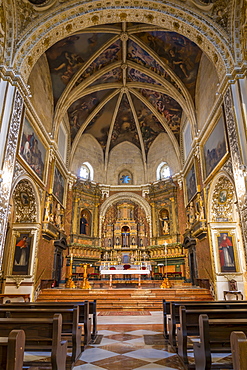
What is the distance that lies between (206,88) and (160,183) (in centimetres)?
1045

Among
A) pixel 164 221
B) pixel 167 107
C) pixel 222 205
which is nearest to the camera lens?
Result: pixel 222 205

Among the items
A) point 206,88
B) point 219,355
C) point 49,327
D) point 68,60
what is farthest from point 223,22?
point 49,327

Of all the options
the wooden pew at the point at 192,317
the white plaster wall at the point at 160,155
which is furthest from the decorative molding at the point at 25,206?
the white plaster wall at the point at 160,155

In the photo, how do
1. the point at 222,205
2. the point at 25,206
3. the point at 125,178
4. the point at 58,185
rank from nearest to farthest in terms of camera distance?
the point at 222,205, the point at 25,206, the point at 58,185, the point at 125,178

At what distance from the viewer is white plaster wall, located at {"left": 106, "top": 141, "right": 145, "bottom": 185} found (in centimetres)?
2761

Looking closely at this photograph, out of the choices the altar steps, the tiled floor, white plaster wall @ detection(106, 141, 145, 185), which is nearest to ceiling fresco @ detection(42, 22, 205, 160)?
white plaster wall @ detection(106, 141, 145, 185)

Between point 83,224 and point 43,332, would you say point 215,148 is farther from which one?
point 83,224

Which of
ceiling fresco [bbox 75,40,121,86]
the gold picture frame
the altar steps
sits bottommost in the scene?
the altar steps

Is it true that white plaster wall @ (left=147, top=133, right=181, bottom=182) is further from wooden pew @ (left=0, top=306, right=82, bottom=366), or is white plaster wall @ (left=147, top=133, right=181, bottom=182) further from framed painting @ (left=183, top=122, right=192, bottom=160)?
wooden pew @ (left=0, top=306, right=82, bottom=366)

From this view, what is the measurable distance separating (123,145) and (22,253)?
16.4 metres

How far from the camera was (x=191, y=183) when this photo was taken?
20156mm

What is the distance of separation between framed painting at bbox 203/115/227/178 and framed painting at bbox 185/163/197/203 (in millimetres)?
2700

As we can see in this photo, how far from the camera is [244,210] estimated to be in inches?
411

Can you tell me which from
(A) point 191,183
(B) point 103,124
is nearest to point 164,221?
(A) point 191,183
